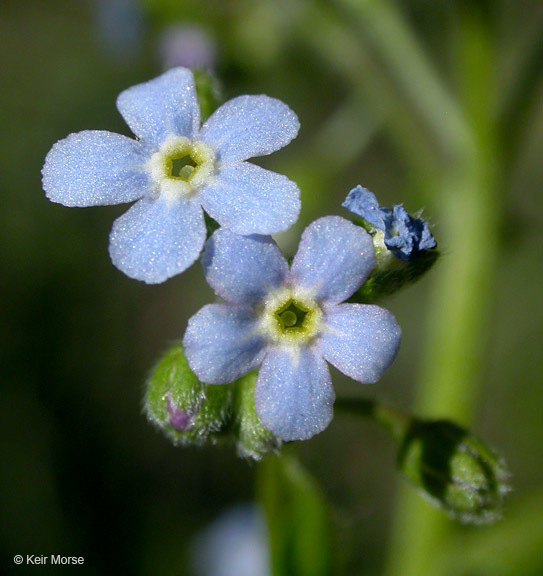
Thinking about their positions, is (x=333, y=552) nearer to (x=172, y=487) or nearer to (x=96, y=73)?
(x=172, y=487)

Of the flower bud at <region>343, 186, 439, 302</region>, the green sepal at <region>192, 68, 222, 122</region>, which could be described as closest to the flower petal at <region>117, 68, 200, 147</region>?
the green sepal at <region>192, 68, 222, 122</region>

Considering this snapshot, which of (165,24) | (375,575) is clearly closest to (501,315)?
(375,575)

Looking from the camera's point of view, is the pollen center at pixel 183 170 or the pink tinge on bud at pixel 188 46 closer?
the pollen center at pixel 183 170

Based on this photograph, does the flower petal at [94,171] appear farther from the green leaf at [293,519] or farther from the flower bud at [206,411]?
the green leaf at [293,519]

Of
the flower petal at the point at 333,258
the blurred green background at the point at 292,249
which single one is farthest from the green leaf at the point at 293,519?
the flower petal at the point at 333,258

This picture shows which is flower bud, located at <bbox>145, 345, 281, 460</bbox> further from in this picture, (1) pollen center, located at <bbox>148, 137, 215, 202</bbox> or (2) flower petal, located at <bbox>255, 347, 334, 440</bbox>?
(1) pollen center, located at <bbox>148, 137, 215, 202</bbox>

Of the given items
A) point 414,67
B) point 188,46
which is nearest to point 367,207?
point 414,67

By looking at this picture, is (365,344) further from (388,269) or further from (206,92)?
(206,92)
